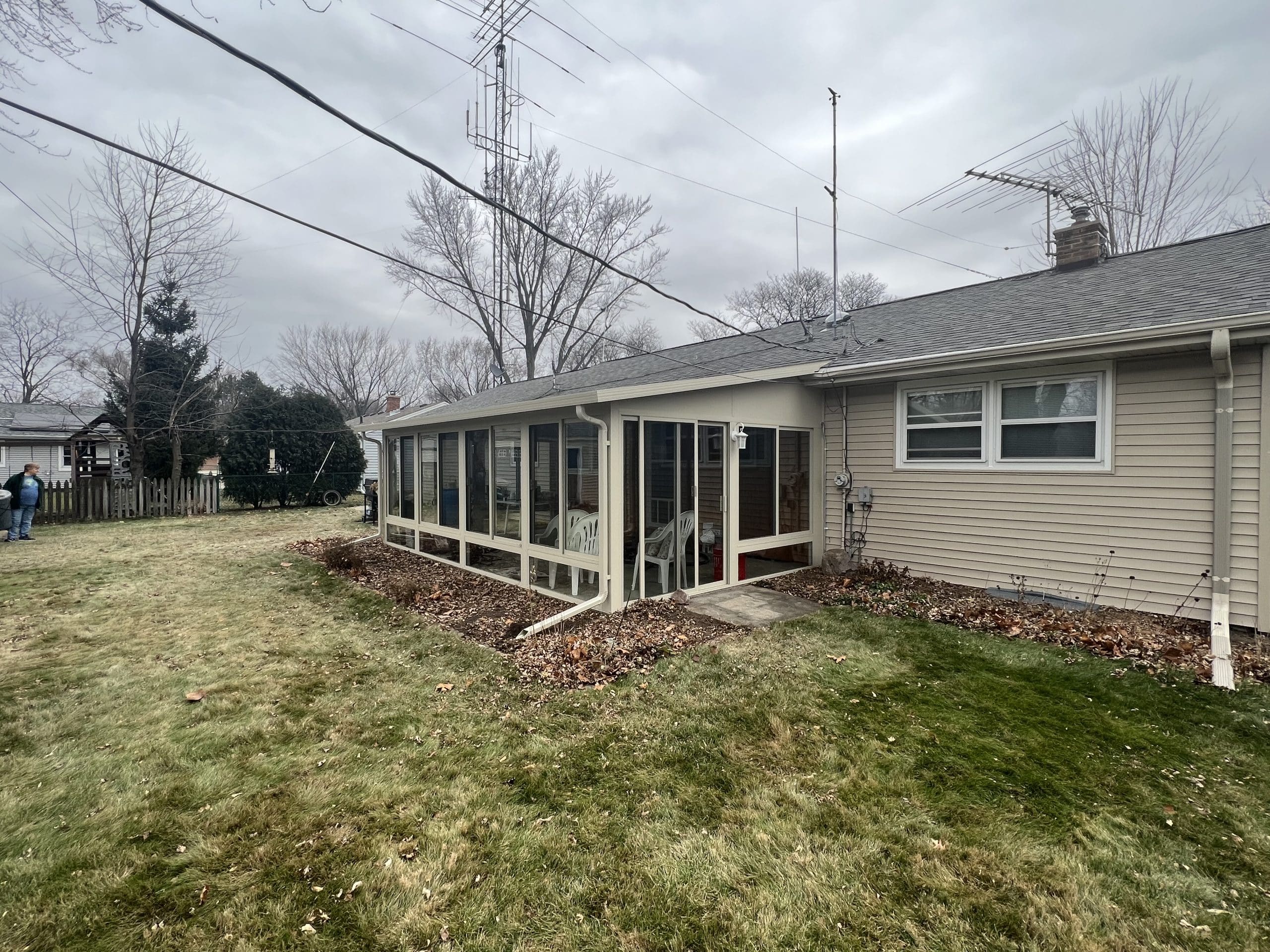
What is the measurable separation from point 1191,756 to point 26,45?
8.29 metres

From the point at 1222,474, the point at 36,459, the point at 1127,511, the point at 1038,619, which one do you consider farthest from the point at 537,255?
the point at 36,459

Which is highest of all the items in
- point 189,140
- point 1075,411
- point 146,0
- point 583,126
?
point 189,140

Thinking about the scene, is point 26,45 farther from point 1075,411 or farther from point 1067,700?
point 1075,411

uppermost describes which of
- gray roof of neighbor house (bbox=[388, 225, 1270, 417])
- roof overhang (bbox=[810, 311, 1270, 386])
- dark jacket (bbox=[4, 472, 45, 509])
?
gray roof of neighbor house (bbox=[388, 225, 1270, 417])

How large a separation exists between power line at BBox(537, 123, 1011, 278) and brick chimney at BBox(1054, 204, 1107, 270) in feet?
10.1

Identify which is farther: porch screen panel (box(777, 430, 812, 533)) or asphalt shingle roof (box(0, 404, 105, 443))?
asphalt shingle roof (box(0, 404, 105, 443))

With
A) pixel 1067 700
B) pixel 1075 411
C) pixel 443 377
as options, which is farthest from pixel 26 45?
pixel 443 377

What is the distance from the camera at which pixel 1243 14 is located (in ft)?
28.9

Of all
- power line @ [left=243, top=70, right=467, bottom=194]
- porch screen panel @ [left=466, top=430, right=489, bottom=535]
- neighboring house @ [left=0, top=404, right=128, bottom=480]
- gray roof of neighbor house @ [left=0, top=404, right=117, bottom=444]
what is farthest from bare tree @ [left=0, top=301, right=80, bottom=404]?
power line @ [left=243, top=70, right=467, bottom=194]

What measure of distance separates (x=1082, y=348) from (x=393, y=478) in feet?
33.5

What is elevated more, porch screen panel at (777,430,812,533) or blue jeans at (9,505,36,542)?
porch screen panel at (777,430,812,533)

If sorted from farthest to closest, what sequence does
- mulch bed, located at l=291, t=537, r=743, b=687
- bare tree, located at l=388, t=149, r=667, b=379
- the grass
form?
bare tree, located at l=388, t=149, r=667, b=379 < mulch bed, located at l=291, t=537, r=743, b=687 < the grass

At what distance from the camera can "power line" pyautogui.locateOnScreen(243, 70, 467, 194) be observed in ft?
14.9

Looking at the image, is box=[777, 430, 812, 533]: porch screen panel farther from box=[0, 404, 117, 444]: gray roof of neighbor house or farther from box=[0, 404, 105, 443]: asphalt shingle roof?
box=[0, 404, 105, 443]: asphalt shingle roof
